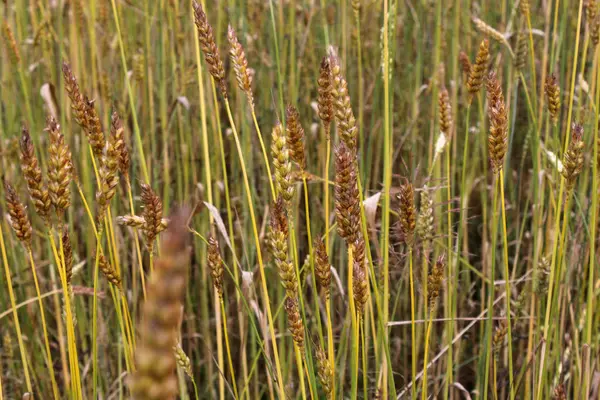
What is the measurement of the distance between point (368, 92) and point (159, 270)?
1.99 m

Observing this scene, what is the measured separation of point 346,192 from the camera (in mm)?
786

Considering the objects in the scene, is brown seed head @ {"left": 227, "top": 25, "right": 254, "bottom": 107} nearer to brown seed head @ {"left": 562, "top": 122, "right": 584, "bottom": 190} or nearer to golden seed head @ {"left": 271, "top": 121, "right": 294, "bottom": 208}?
golden seed head @ {"left": 271, "top": 121, "right": 294, "bottom": 208}

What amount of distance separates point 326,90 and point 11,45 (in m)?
1.06

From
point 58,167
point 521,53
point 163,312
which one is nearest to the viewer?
point 163,312

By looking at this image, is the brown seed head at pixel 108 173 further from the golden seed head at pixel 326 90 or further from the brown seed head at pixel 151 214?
the golden seed head at pixel 326 90

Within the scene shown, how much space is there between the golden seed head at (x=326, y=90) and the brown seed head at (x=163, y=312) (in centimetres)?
62

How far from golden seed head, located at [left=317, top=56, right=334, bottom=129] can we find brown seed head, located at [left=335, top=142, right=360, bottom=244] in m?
0.12

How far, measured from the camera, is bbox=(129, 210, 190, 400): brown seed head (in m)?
0.28

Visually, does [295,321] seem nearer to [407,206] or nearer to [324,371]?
[324,371]

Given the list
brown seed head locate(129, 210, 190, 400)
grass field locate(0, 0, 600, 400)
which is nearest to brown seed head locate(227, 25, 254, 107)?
grass field locate(0, 0, 600, 400)

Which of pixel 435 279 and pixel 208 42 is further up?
pixel 208 42

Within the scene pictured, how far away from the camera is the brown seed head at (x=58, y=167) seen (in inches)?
28.3

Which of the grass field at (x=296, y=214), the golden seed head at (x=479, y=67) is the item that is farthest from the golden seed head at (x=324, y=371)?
the golden seed head at (x=479, y=67)

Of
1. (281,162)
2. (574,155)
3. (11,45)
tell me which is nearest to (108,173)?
(281,162)
